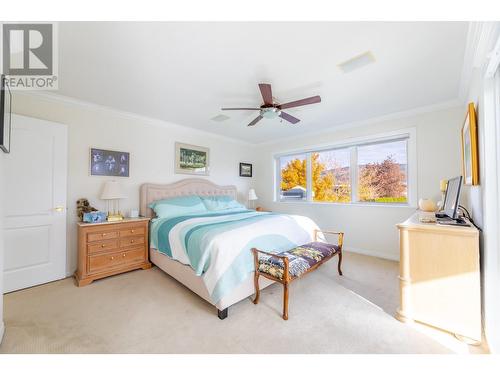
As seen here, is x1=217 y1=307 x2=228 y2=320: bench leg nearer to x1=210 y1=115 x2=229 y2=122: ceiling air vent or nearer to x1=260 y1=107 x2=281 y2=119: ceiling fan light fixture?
x1=260 y1=107 x2=281 y2=119: ceiling fan light fixture

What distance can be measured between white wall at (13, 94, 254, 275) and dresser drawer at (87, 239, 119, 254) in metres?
0.54

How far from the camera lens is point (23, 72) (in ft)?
7.14

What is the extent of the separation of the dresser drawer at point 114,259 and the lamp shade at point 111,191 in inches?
31.2

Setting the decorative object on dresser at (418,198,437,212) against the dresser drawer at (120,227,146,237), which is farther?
the dresser drawer at (120,227,146,237)

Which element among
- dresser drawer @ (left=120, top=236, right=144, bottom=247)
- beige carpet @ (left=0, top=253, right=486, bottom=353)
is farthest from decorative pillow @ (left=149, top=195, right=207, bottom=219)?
beige carpet @ (left=0, top=253, right=486, bottom=353)

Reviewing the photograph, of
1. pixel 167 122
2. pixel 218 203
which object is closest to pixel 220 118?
pixel 167 122

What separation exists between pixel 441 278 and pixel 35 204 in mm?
4324

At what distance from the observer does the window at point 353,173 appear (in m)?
3.48

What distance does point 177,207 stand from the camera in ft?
11.1

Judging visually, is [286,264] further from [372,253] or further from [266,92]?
[372,253]

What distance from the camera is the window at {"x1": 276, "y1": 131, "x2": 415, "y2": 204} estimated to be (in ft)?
11.4
